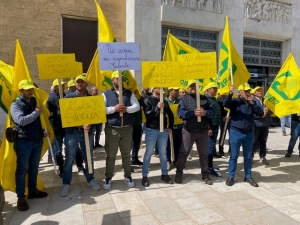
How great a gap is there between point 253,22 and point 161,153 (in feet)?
34.1

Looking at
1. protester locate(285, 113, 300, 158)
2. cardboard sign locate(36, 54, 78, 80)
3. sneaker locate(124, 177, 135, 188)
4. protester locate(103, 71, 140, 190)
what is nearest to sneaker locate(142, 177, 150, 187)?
sneaker locate(124, 177, 135, 188)

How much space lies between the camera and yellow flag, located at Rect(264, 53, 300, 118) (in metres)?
5.30

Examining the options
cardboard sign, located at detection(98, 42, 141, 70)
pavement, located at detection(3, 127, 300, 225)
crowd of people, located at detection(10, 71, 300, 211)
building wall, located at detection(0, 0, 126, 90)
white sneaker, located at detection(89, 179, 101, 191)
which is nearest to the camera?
pavement, located at detection(3, 127, 300, 225)

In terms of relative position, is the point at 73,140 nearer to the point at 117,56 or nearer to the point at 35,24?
the point at 117,56

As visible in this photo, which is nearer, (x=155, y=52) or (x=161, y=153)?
(x=161, y=153)

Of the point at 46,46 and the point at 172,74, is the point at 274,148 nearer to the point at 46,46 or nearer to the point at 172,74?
the point at 172,74

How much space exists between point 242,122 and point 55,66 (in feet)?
11.6

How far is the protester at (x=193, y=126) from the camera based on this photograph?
14.7ft

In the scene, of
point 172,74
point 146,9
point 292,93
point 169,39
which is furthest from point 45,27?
point 292,93

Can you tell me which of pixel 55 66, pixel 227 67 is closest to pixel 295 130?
pixel 227 67

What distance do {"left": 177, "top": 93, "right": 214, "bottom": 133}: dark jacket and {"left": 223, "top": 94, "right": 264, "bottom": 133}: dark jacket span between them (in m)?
0.37

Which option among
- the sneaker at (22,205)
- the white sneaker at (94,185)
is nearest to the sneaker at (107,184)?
the white sneaker at (94,185)

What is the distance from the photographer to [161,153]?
466 cm

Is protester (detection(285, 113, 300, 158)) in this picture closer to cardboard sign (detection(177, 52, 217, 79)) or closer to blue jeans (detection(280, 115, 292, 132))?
cardboard sign (detection(177, 52, 217, 79))
